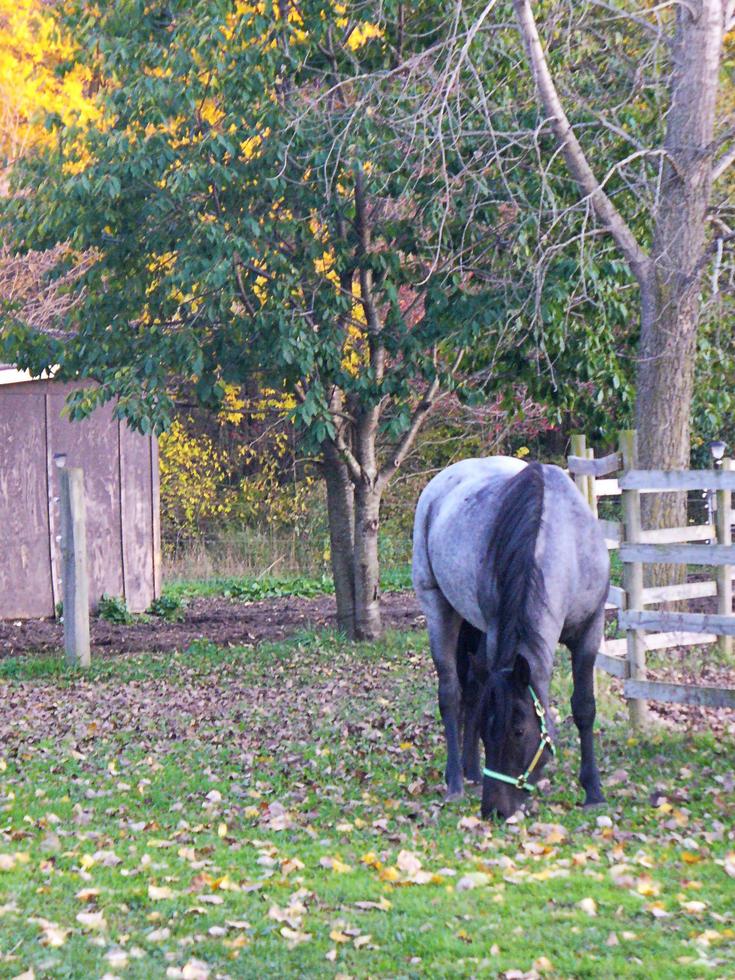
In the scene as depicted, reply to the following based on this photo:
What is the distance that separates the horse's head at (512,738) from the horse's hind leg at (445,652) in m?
1.08

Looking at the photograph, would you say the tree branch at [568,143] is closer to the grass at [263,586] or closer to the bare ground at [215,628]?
the bare ground at [215,628]

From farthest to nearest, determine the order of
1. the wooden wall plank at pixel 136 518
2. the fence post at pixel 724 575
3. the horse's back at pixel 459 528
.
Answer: the wooden wall plank at pixel 136 518 → the fence post at pixel 724 575 → the horse's back at pixel 459 528

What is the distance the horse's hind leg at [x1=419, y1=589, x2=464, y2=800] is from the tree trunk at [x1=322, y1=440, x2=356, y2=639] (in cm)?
542

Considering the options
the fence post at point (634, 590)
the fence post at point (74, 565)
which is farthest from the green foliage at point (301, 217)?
the fence post at point (634, 590)

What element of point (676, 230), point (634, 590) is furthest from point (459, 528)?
point (676, 230)

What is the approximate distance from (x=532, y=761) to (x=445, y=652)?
5.55 ft

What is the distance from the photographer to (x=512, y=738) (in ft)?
20.4

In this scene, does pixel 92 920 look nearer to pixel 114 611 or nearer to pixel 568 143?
pixel 568 143

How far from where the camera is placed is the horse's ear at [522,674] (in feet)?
20.6

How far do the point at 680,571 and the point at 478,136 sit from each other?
13.9ft

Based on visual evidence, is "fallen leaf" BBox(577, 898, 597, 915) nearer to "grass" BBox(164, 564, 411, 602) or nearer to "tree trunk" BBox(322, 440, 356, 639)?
"tree trunk" BBox(322, 440, 356, 639)

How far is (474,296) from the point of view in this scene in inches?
450

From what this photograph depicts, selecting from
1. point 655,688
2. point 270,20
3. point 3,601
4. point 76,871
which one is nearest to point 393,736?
point 655,688

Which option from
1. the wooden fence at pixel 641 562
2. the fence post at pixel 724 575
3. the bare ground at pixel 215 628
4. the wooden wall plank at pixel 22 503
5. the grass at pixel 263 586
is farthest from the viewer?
the grass at pixel 263 586
